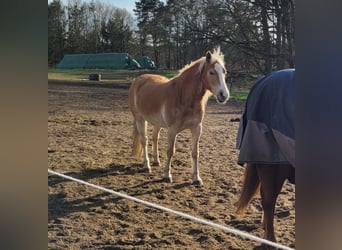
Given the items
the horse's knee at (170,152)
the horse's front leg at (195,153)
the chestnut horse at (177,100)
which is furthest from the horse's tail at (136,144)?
the horse's front leg at (195,153)

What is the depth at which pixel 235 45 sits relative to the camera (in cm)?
81

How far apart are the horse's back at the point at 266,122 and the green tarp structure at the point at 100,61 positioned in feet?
1.15

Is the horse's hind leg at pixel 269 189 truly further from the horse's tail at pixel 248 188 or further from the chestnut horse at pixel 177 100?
the chestnut horse at pixel 177 100

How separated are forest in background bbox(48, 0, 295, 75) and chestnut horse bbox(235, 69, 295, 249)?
57 millimetres

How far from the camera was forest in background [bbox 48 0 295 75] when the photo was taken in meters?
0.71

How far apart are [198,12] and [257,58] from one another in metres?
0.20

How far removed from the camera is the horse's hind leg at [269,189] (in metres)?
0.78

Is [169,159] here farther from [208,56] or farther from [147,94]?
[208,56]

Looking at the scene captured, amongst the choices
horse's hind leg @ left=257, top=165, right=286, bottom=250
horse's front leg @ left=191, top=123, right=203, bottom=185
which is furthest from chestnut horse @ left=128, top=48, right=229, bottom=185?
horse's hind leg @ left=257, top=165, right=286, bottom=250

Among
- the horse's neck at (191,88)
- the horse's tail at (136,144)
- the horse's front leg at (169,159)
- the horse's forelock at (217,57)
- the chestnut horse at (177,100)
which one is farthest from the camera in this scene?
the horse's tail at (136,144)

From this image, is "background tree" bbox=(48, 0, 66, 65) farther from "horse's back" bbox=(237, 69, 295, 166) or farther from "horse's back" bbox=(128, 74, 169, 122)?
"horse's back" bbox=(237, 69, 295, 166)
